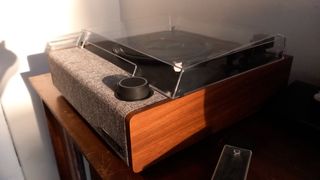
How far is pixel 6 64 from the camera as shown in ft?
2.71

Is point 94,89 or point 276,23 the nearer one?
point 94,89

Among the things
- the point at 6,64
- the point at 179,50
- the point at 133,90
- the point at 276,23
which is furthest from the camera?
the point at 6,64

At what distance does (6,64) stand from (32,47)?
0.09 meters

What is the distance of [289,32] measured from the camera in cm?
61

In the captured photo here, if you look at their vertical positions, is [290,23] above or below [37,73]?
above

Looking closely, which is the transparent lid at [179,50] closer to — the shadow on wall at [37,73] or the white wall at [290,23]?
the white wall at [290,23]

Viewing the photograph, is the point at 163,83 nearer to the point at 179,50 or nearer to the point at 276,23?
the point at 179,50

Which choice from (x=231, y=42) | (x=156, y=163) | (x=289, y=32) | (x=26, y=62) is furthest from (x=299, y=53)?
(x=26, y=62)

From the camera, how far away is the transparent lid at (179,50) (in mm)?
413

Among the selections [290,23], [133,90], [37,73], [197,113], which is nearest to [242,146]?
[197,113]

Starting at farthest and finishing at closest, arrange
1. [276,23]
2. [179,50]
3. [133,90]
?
1. [276,23]
2. [179,50]
3. [133,90]

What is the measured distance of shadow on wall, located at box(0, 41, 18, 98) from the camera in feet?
2.67

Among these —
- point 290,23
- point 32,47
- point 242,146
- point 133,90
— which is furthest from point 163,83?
point 32,47

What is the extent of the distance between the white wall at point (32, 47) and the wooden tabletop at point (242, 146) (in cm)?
41
